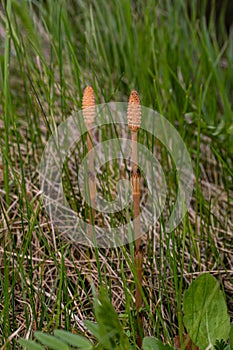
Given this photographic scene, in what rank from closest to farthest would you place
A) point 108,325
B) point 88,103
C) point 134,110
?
point 108,325 < point 134,110 < point 88,103

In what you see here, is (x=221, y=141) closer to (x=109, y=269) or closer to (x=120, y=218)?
(x=120, y=218)

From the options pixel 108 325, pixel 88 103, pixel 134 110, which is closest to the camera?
pixel 108 325

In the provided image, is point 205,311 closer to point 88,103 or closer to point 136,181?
point 136,181

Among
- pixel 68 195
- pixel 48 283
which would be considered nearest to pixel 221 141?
pixel 68 195

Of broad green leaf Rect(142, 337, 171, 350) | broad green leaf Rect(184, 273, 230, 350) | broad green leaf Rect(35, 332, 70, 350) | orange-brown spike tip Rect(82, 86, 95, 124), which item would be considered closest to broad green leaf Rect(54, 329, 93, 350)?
broad green leaf Rect(35, 332, 70, 350)

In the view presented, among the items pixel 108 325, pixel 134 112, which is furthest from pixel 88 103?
pixel 108 325

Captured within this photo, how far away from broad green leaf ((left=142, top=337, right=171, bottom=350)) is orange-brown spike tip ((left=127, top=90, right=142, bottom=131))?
38 cm

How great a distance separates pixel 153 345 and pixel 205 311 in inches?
5.5

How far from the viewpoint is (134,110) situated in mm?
933

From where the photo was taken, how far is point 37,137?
1.72 m

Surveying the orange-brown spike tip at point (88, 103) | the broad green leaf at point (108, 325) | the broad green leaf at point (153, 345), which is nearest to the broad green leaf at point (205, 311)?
the broad green leaf at point (153, 345)

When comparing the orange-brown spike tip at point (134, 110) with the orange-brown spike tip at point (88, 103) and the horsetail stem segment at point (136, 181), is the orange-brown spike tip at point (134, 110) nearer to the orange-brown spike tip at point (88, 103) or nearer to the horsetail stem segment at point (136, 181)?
the horsetail stem segment at point (136, 181)

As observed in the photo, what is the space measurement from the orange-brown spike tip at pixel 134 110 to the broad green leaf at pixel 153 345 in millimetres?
378

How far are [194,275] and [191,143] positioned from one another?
0.58 m
